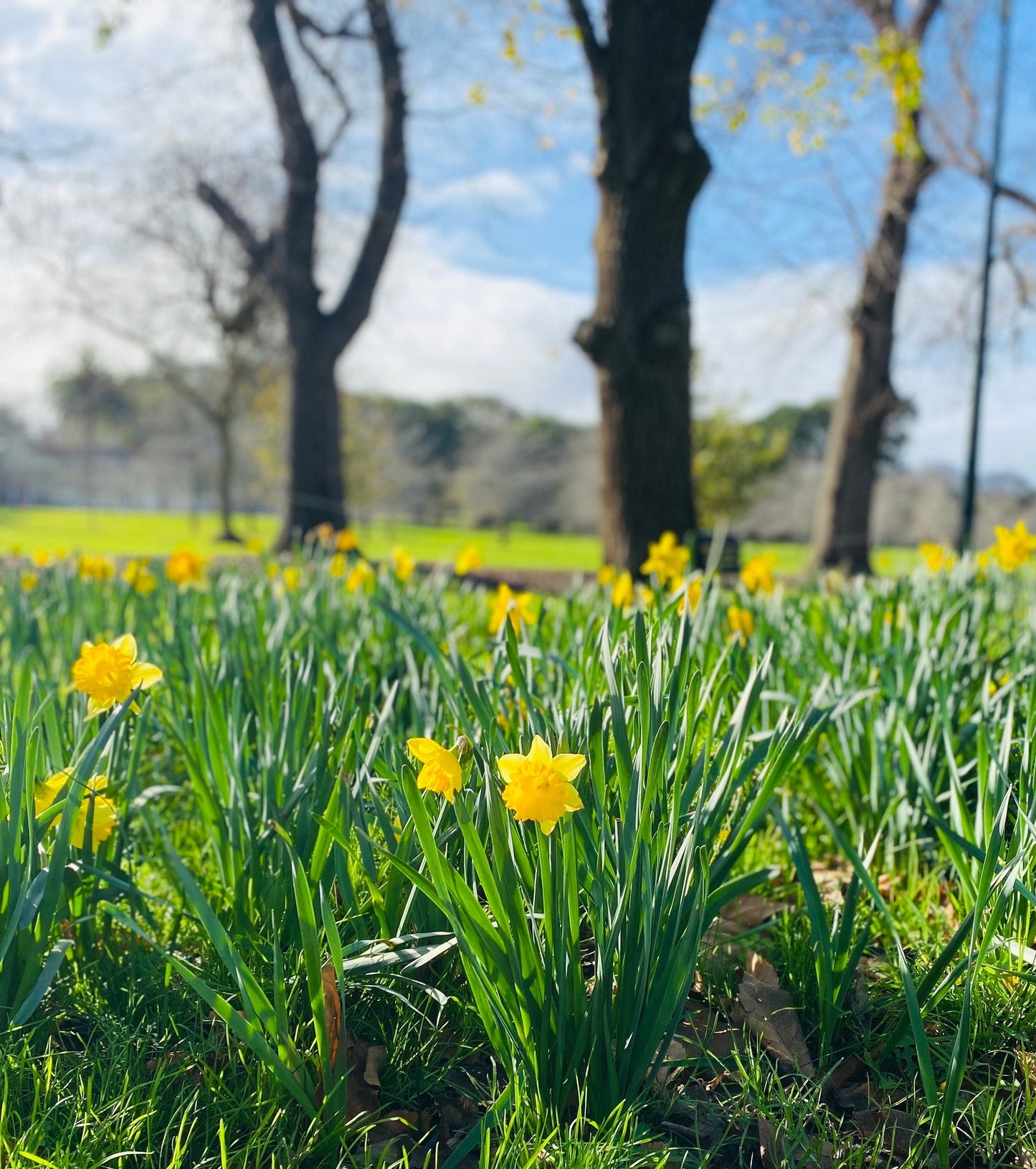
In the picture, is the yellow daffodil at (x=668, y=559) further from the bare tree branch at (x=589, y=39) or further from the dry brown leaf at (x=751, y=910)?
the bare tree branch at (x=589, y=39)

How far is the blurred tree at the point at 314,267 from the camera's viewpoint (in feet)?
32.4

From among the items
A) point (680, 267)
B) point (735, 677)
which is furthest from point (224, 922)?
point (680, 267)

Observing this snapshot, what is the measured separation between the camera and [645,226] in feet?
19.0

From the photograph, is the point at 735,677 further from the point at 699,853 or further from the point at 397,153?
the point at 397,153

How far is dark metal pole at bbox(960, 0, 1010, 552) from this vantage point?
10492mm

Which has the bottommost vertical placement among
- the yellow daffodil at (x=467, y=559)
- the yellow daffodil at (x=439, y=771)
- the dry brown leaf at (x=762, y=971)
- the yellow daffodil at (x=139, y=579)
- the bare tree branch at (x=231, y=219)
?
the dry brown leaf at (x=762, y=971)

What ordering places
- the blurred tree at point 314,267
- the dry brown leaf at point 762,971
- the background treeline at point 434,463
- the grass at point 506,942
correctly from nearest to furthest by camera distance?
the grass at point 506,942 → the dry brown leaf at point 762,971 → the blurred tree at point 314,267 → the background treeline at point 434,463

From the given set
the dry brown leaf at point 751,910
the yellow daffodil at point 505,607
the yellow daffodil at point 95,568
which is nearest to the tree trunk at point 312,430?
the yellow daffodil at point 95,568

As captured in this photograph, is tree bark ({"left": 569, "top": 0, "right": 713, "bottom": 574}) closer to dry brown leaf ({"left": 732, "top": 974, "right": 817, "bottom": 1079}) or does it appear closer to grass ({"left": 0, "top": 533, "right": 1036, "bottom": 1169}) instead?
grass ({"left": 0, "top": 533, "right": 1036, "bottom": 1169})

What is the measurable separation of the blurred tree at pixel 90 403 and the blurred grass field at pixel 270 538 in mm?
2017

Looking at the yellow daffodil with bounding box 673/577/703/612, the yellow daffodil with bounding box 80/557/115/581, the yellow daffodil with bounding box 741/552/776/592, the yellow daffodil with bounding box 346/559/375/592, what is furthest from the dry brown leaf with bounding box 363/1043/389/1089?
the yellow daffodil with bounding box 80/557/115/581

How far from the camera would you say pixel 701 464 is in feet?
71.4

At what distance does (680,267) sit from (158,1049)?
5.55 m

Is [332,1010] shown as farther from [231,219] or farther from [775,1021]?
[231,219]
